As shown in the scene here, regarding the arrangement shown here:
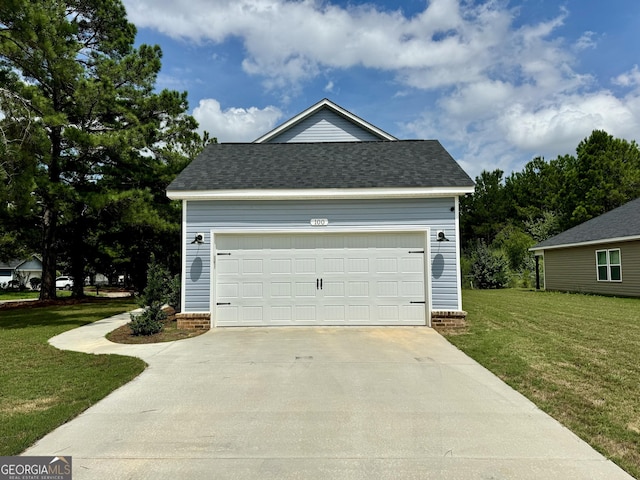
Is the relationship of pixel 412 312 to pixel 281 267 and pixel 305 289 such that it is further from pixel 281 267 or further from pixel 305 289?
pixel 281 267

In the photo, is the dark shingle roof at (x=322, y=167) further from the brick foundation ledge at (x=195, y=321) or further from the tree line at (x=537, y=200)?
the tree line at (x=537, y=200)

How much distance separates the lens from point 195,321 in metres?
9.21

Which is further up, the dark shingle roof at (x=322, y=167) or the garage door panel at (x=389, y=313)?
the dark shingle roof at (x=322, y=167)

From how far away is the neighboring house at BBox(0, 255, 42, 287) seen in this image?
44.8 meters

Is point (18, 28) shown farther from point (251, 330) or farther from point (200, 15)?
point (251, 330)

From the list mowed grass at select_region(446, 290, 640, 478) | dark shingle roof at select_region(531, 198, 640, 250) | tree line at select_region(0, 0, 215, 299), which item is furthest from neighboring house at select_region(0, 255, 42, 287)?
mowed grass at select_region(446, 290, 640, 478)

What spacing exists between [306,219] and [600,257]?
51.8 ft

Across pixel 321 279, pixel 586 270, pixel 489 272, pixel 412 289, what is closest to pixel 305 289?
pixel 321 279

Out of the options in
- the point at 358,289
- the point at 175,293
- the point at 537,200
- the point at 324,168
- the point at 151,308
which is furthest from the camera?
the point at 537,200

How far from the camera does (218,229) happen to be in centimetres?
949

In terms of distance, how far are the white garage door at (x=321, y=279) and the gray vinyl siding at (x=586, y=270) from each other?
12.3 meters

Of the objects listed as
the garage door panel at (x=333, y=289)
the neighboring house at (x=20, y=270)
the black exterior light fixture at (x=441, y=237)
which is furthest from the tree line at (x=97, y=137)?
the neighboring house at (x=20, y=270)

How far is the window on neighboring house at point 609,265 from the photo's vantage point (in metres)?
17.3

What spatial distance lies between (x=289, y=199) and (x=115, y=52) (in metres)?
14.8
